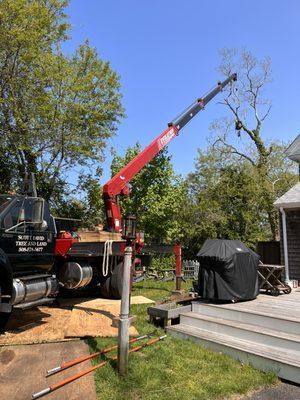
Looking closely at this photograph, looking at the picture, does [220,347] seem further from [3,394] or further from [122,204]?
[122,204]

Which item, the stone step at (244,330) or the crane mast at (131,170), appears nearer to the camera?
the stone step at (244,330)

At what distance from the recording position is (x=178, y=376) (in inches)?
183

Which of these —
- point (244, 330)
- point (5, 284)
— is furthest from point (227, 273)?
point (5, 284)

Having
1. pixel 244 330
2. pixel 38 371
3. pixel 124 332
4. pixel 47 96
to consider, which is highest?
pixel 47 96

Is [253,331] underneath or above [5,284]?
underneath

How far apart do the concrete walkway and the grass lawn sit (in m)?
0.19

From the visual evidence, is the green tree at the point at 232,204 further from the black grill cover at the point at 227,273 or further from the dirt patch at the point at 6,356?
the dirt patch at the point at 6,356

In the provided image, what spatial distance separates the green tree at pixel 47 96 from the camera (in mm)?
16719

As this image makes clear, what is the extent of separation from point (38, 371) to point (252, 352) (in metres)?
2.70

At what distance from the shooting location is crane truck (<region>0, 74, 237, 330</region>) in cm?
651

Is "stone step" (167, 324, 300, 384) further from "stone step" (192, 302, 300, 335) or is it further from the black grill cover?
the black grill cover

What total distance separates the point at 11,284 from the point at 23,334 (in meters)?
0.88

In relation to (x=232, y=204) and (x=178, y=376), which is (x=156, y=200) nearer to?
(x=232, y=204)

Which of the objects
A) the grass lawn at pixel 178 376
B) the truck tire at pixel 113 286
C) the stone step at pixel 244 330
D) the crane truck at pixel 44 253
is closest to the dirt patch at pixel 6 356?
the crane truck at pixel 44 253
